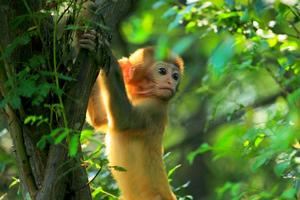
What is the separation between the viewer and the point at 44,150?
4477 millimetres

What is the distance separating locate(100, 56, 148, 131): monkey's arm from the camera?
6.35 metres

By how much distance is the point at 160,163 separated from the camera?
7.11 m

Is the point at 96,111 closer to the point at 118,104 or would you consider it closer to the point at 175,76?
the point at 118,104

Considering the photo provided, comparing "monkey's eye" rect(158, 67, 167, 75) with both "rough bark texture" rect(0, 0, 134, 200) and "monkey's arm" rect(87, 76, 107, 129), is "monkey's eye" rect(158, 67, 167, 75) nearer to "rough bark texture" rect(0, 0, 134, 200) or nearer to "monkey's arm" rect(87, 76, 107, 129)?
"monkey's arm" rect(87, 76, 107, 129)

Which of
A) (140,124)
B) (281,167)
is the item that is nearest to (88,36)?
(281,167)

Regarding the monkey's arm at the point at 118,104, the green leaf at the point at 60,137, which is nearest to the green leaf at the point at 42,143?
the green leaf at the point at 60,137

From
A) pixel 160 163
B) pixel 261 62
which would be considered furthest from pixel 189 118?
pixel 261 62

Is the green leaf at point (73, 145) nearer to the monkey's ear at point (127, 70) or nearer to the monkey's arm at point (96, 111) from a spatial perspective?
the monkey's arm at point (96, 111)

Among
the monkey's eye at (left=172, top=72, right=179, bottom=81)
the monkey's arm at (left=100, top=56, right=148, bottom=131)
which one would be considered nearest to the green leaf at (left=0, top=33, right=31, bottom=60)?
the monkey's arm at (left=100, top=56, right=148, bottom=131)

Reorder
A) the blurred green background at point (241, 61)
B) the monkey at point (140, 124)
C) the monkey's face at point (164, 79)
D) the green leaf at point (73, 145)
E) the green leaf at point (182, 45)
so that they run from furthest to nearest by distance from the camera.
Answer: the monkey's face at point (164, 79)
the monkey at point (140, 124)
the green leaf at point (73, 145)
the blurred green background at point (241, 61)
the green leaf at point (182, 45)

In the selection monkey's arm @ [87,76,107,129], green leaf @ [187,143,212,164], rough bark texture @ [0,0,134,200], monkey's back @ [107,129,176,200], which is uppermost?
rough bark texture @ [0,0,134,200]

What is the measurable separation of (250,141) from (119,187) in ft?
7.22

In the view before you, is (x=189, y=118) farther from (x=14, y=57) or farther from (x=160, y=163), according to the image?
(x=14, y=57)

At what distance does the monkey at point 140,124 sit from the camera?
6.89 meters
